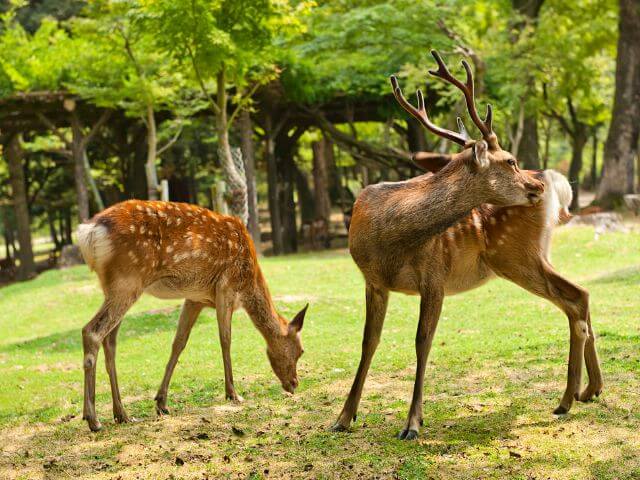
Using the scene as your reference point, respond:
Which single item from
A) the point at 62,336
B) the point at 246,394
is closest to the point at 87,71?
the point at 62,336

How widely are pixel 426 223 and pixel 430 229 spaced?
4 centimetres

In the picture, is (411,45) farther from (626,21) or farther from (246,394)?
(246,394)

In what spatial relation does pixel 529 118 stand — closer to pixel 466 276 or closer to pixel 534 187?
pixel 466 276

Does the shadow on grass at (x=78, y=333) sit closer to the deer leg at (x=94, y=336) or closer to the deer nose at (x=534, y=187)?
the deer leg at (x=94, y=336)

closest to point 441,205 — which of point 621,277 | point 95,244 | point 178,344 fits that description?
point 95,244

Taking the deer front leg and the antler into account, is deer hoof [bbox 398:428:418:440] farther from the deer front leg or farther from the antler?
the antler

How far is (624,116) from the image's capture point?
18.8m

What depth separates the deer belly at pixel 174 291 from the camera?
6180 millimetres

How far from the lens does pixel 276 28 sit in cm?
1270

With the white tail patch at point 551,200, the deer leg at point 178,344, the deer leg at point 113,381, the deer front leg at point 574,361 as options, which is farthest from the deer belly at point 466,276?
the deer leg at point 113,381

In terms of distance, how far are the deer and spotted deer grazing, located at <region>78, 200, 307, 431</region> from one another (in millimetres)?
1539

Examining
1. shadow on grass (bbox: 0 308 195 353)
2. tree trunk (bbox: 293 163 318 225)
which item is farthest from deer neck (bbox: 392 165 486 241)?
tree trunk (bbox: 293 163 318 225)

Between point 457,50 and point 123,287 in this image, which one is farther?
point 457,50

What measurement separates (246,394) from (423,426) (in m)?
1.96
